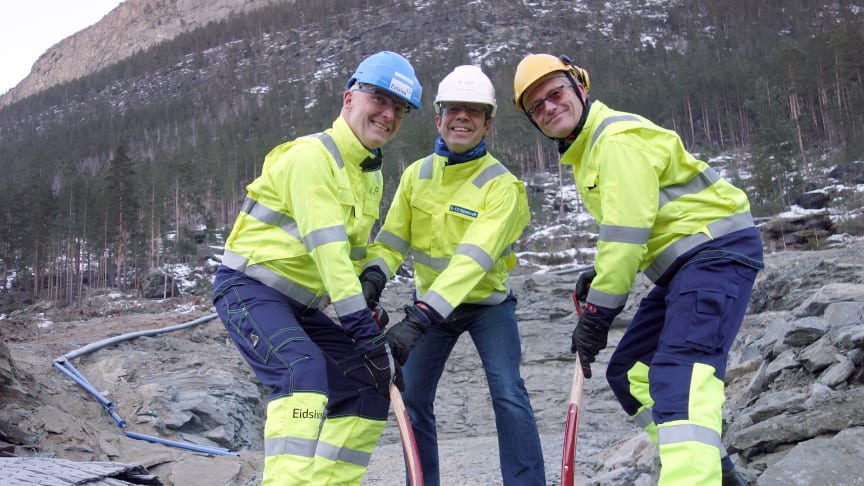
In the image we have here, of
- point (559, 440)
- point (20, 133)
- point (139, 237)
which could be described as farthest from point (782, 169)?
point (20, 133)

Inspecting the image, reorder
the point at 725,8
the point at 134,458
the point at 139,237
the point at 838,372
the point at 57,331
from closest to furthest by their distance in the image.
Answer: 1. the point at 838,372
2. the point at 134,458
3. the point at 57,331
4. the point at 139,237
5. the point at 725,8

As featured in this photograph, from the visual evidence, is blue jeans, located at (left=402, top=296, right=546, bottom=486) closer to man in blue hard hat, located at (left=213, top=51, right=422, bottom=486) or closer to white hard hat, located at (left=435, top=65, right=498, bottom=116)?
man in blue hard hat, located at (left=213, top=51, right=422, bottom=486)

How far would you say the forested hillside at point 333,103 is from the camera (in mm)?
41031

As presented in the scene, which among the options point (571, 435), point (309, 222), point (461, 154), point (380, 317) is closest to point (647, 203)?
point (571, 435)

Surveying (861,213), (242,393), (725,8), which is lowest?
(861,213)

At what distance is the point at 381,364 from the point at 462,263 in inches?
27.8

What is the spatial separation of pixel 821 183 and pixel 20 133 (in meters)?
102

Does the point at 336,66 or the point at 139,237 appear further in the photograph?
the point at 336,66

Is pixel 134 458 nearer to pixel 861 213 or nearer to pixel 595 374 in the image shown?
pixel 595 374

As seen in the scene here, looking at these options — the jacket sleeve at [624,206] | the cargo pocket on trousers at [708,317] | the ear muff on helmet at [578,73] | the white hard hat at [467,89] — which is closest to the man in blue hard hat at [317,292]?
the white hard hat at [467,89]

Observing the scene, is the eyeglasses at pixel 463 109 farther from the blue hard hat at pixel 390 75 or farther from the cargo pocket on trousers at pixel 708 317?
the cargo pocket on trousers at pixel 708 317

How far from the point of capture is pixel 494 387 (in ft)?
11.0

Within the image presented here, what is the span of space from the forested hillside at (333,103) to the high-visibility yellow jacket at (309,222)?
3087 centimetres

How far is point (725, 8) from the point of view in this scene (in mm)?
89688
